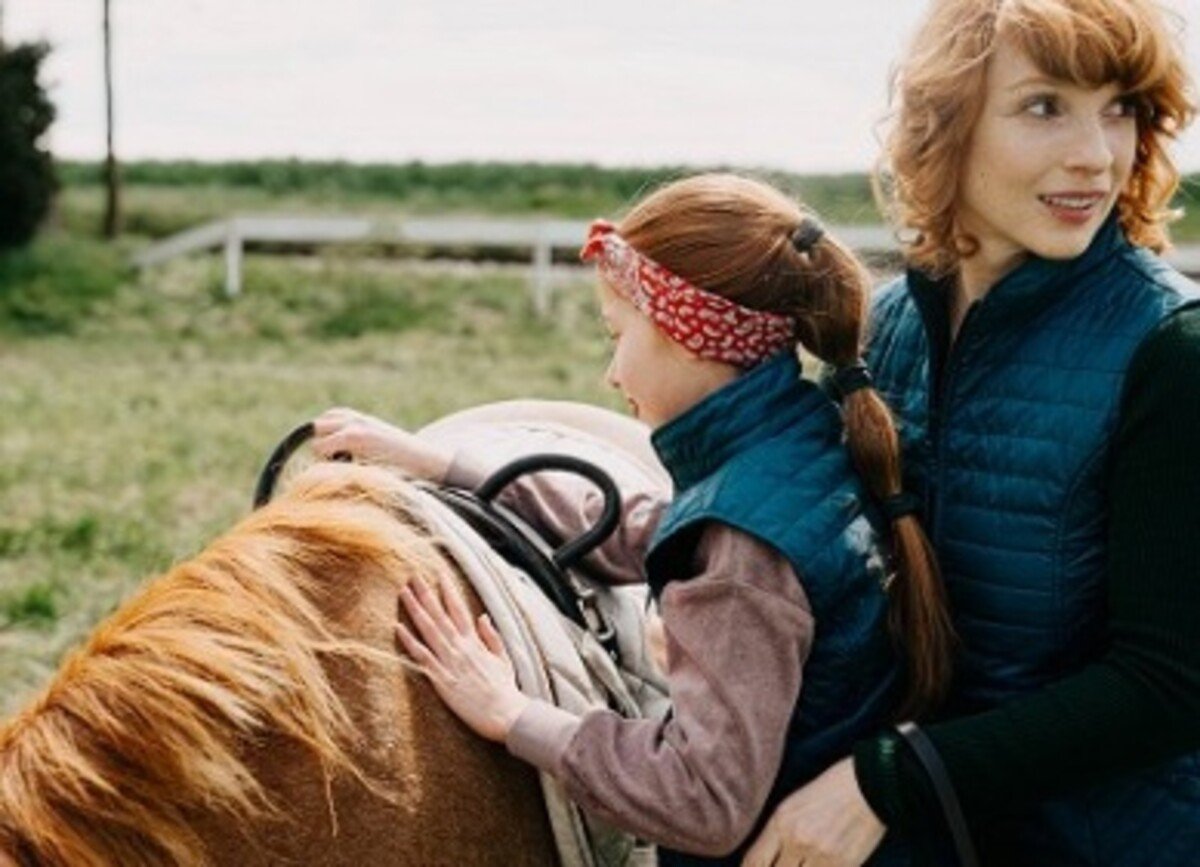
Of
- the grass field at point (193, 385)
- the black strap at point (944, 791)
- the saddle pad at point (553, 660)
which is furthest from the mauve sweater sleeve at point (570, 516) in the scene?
the grass field at point (193, 385)

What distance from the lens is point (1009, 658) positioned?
84.9 inches

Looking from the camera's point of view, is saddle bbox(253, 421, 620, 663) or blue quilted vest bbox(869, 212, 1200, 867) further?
saddle bbox(253, 421, 620, 663)

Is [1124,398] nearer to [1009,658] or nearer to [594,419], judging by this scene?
[1009,658]

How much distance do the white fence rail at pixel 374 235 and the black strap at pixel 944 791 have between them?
1399 centimetres

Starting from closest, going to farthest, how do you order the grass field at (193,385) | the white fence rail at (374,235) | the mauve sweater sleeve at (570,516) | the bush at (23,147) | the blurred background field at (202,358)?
the mauve sweater sleeve at (570,516) → the grass field at (193,385) → the blurred background field at (202,358) → the white fence rail at (374,235) → the bush at (23,147)

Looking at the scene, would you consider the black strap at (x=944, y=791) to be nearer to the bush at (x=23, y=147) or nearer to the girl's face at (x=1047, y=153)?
the girl's face at (x=1047, y=153)

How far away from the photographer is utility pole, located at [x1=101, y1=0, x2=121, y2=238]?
23766mm

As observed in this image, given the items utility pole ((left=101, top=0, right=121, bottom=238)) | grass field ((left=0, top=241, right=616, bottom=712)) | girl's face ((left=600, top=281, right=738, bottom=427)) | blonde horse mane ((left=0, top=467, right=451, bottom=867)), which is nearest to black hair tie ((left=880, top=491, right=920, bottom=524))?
girl's face ((left=600, top=281, right=738, bottom=427))

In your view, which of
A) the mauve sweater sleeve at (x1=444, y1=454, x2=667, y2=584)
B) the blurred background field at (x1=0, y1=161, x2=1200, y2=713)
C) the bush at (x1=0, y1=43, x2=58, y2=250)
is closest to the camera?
the mauve sweater sleeve at (x1=444, y1=454, x2=667, y2=584)

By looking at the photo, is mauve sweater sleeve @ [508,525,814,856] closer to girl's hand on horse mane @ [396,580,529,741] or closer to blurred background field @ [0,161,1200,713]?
girl's hand on horse mane @ [396,580,529,741]

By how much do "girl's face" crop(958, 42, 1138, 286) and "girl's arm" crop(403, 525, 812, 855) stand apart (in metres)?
0.51

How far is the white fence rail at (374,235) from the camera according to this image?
1694cm

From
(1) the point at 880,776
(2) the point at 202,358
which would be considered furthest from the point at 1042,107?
(2) the point at 202,358

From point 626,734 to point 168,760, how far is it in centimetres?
51
